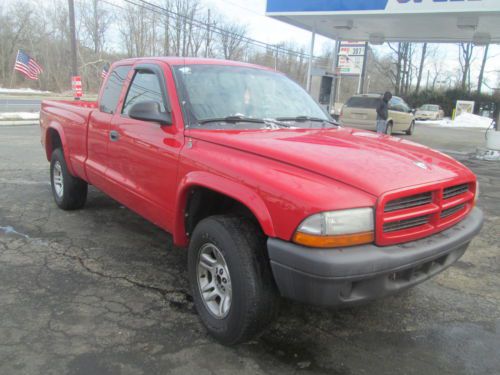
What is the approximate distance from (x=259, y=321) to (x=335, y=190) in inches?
36.2

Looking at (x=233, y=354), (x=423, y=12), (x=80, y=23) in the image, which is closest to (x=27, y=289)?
(x=233, y=354)

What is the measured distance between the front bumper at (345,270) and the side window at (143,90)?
71.5 inches

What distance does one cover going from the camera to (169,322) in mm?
3094

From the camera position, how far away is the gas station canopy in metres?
12.0

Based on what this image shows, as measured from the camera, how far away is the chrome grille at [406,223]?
2.43 meters

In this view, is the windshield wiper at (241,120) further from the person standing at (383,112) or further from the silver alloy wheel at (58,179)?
the person standing at (383,112)

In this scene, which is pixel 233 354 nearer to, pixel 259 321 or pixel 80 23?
pixel 259 321

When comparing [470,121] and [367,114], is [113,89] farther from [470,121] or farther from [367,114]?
[470,121]

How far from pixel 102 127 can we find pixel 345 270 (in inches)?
118

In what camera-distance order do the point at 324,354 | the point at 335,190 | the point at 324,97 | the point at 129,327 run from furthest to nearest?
the point at 324,97 < the point at 129,327 < the point at 324,354 < the point at 335,190

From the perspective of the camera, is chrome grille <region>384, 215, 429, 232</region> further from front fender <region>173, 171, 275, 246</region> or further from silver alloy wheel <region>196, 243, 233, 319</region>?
silver alloy wheel <region>196, 243, 233, 319</region>

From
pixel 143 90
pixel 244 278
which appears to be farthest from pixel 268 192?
pixel 143 90

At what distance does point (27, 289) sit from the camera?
3488 mm

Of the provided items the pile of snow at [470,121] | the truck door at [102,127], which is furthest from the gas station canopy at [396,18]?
the pile of snow at [470,121]
